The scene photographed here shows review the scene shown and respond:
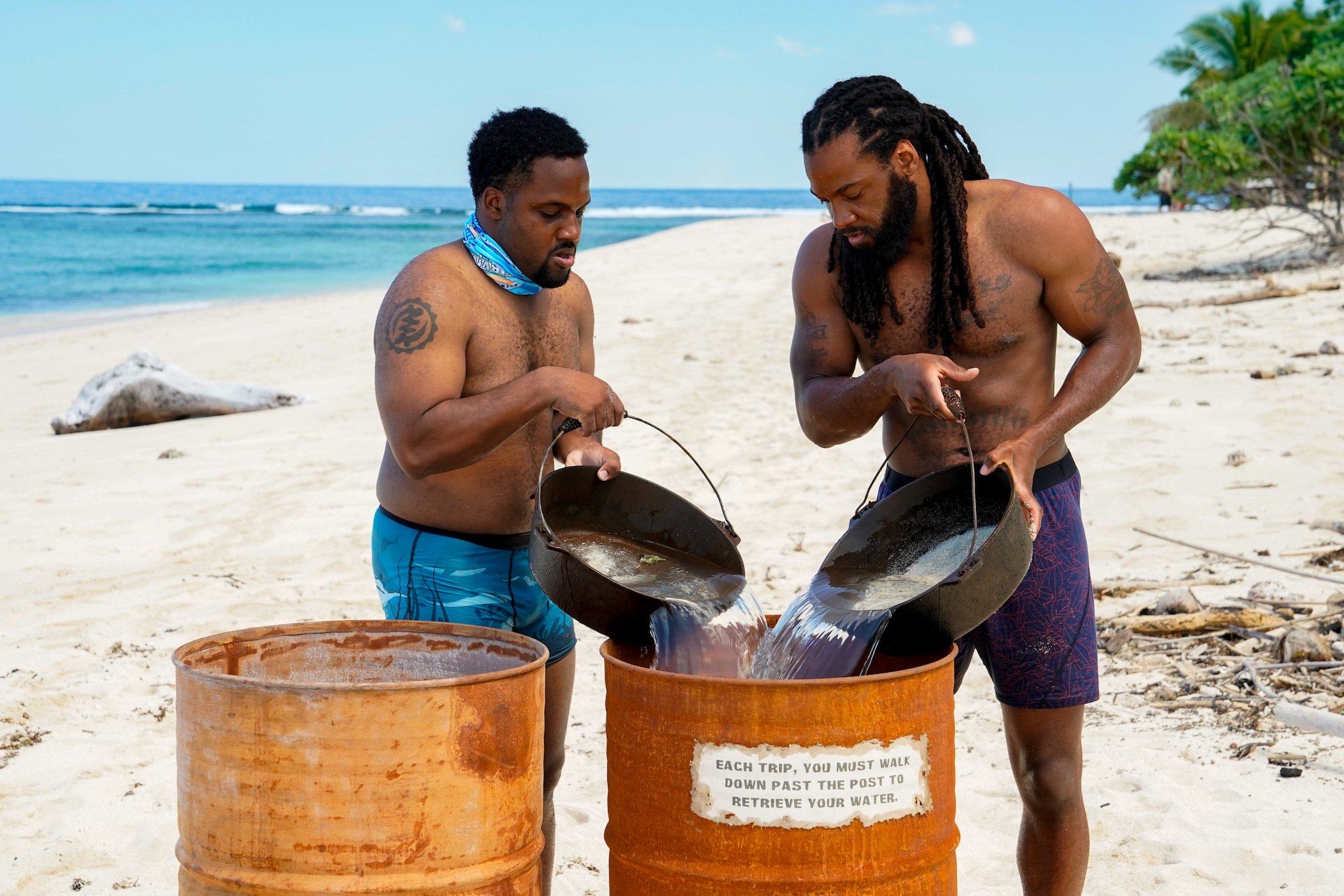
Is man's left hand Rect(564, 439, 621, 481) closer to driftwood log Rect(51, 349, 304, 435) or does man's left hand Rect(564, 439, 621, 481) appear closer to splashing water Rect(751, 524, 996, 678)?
splashing water Rect(751, 524, 996, 678)

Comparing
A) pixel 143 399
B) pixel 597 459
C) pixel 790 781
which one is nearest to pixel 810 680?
pixel 790 781

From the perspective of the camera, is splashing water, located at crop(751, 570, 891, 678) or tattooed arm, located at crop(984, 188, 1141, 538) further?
tattooed arm, located at crop(984, 188, 1141, 538)

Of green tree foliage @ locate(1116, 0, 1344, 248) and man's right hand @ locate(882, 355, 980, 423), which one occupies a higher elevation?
green tree foliage @ locate(1116, 0, 1344, 248)

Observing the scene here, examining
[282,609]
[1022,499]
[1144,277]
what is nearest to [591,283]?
[1144,277]

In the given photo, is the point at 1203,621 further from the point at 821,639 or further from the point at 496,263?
the point at 496,263

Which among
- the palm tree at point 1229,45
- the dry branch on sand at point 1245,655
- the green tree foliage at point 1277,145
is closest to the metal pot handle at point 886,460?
the dry branch on sand at point 1245,655

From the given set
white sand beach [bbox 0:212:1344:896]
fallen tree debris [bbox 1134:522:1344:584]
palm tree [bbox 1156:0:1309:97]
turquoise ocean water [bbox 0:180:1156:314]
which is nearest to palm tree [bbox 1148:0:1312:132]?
palm tree [bbox 1156:0:1309:97]

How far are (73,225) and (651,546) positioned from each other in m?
46.0

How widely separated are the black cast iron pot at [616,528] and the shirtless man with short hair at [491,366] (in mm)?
79

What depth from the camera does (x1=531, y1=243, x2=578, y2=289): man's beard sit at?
2.71 meters

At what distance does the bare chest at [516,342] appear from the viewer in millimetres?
2666

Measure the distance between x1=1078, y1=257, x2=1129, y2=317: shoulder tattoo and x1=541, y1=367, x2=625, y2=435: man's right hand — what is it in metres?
1.08

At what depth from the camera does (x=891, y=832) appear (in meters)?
2.03

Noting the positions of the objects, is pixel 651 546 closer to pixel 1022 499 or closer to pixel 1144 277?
pixel 1022 499
